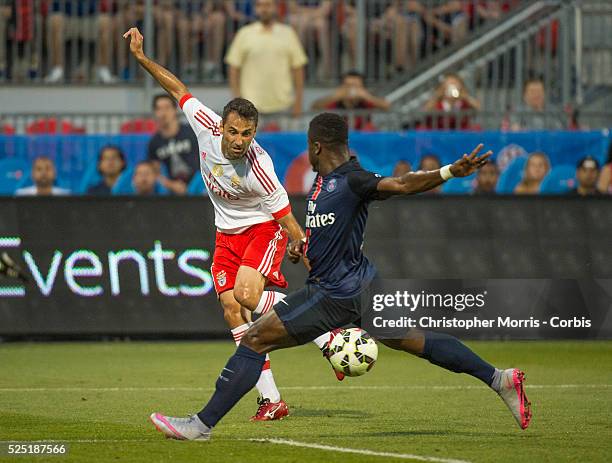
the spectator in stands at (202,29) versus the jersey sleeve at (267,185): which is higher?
the spectator in stands at (202,29)

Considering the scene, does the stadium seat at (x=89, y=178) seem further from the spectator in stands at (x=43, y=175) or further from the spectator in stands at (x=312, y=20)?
the spectator in stands at (x=312, y=20)

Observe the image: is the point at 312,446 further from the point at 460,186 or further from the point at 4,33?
the point at 4,33

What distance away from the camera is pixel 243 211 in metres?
10.7

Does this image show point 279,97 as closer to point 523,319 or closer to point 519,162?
point 519,162

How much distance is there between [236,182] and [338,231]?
Result: 1945mm

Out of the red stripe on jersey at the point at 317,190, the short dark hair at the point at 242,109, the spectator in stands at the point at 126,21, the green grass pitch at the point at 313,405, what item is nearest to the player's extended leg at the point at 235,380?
the green grass pitch at the point at 313,405

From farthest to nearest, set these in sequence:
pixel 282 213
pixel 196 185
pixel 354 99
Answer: pixel 354 99 < pixel 196 185 < pixel 282 213

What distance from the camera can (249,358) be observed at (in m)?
8.50

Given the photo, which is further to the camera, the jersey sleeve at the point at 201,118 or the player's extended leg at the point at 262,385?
the jersey sleeve at the point at 201,118

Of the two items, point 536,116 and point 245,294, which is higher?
point 536,116

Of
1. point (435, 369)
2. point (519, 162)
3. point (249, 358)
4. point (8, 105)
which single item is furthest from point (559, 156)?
point (249, 358)

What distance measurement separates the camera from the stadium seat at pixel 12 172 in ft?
59.0

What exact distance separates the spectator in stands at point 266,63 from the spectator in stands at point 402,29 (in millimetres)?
2356

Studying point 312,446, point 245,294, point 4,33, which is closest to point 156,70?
point 245,294
